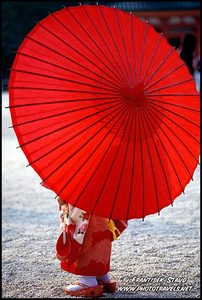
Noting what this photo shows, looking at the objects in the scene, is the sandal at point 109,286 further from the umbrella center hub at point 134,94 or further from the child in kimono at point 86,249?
the umbrella center hub at point 134,94

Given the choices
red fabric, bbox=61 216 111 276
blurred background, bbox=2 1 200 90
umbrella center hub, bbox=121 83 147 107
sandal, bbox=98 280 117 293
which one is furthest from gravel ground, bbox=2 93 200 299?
blurred background, bbox=2 1 200 90

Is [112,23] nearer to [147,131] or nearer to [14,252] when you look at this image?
[147,131]

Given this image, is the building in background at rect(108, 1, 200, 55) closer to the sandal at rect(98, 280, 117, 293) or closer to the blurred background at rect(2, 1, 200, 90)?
the blurred background at rect(2, 1, 200, 90)

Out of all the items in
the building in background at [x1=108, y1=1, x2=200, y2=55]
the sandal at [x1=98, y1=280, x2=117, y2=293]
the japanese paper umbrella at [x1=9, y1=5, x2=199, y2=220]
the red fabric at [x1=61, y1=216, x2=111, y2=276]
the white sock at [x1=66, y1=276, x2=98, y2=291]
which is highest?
the building in background at [x1=108, y1=1, x2=200, y2=55]

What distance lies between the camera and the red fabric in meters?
2.72

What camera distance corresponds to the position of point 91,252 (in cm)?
274

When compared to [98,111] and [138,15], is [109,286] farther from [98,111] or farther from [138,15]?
[138,15]

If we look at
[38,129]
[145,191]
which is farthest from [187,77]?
[38,129]

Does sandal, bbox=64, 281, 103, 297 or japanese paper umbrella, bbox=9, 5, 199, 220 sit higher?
japanese paper umbrella, bbox=9, 5, 199, 220

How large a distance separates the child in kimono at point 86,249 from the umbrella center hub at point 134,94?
582 mm

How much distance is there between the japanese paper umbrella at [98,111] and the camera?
250 cm

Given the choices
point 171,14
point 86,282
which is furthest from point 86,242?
point 171,14

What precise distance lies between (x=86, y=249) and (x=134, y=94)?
2.55 ft

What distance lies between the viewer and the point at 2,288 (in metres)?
2.95
